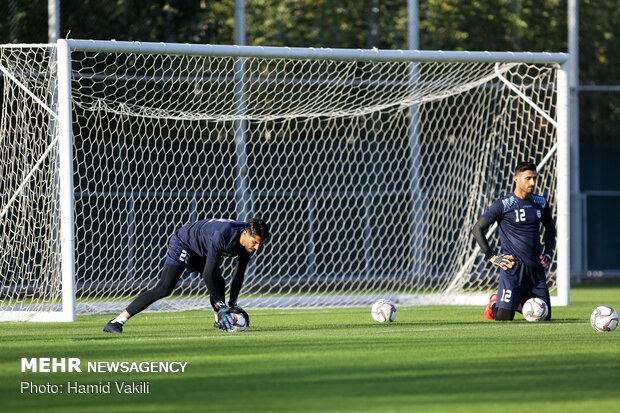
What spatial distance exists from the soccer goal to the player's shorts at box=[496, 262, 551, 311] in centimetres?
208

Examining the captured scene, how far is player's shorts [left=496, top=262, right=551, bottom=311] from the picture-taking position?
10.1 m

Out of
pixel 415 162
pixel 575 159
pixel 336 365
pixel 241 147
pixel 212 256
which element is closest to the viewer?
pixel 336 365

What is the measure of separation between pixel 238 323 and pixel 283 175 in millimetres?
8678

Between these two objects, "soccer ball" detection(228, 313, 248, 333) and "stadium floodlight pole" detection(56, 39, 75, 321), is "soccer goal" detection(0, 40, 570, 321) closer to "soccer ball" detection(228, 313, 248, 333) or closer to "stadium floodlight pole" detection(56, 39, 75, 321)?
"stadium floodlight pole" detection(56, 39, 75, 321)

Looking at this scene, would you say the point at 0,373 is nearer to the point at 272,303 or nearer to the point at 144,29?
the point at 272,303

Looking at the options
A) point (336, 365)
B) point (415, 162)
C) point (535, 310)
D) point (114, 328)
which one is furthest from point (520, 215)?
point (415, 162)

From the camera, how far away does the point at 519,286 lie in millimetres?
10086

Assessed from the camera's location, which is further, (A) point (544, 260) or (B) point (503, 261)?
(A) point (544, 260)

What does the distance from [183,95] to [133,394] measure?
1134cm

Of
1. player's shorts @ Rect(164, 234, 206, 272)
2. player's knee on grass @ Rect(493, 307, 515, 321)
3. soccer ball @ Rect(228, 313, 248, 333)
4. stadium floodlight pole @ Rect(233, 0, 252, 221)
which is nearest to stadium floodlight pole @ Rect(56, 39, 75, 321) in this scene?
player's shorts @ Rect(164, 234, 206, 272)

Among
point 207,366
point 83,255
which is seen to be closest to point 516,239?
point 207,366

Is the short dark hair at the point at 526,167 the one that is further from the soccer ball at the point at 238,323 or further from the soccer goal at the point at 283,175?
the soccer ball at the point at 238,323

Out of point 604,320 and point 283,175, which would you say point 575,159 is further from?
point 604,320

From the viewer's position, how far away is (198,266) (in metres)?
9.06
